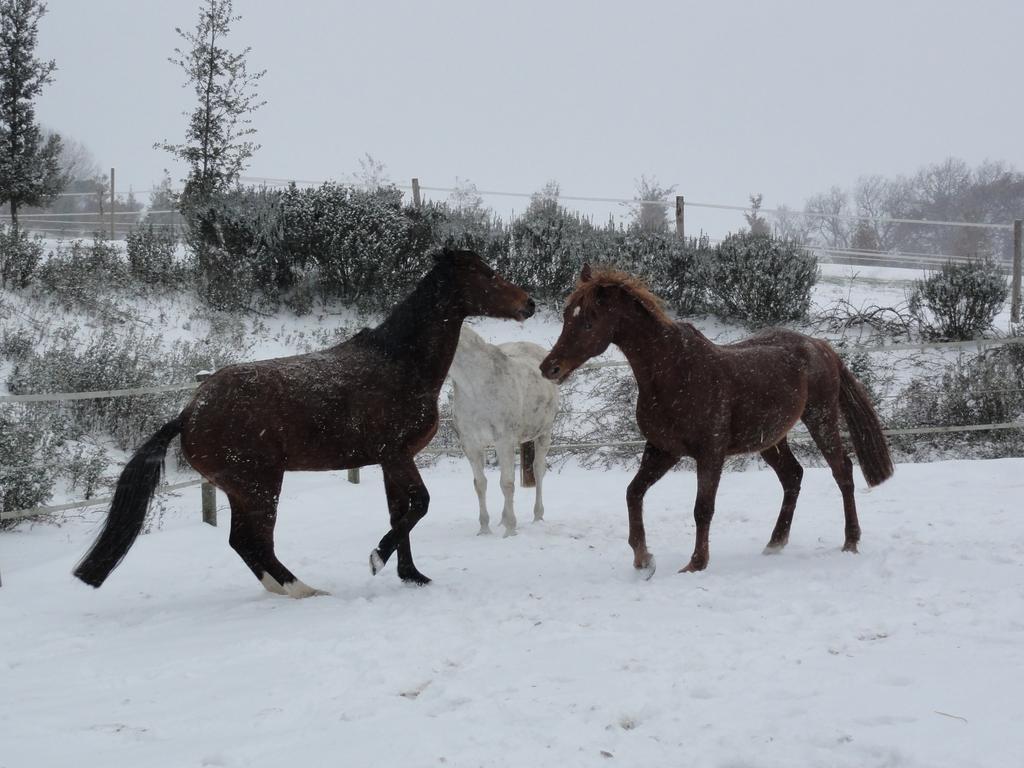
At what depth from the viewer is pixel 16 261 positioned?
484 inches

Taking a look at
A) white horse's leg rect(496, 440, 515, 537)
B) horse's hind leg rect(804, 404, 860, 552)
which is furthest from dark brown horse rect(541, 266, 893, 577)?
white horse's leg rect(496, 440, 515, 537)

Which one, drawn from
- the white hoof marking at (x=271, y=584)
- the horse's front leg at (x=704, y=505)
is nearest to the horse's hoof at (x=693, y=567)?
the horse's front leg at (x=704, y=505)

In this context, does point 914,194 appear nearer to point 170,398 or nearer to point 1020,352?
point 1020,352

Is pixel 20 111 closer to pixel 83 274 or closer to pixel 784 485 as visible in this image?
pixel 83 274

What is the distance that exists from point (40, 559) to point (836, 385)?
552cm

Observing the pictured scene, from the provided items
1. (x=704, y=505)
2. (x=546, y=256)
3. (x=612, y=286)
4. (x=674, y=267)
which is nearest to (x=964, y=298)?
(x=674, y=267)

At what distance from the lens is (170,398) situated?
9289 millimetres

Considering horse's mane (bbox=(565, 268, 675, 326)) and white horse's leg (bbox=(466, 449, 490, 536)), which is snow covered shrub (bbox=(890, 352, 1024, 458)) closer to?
white horse's leg (bbox=(466, 449, 490, 536))

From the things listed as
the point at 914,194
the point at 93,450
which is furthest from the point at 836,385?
the point at 914,194

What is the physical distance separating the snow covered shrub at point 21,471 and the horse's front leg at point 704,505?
4899 mm

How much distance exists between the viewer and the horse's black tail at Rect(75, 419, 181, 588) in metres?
4.07

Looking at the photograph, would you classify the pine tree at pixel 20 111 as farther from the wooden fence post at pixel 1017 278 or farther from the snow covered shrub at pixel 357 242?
the wooden fence post at pixel 1017 278

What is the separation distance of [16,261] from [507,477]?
9.90 metres

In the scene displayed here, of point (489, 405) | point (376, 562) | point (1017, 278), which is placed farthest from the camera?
point (1017, 278)
